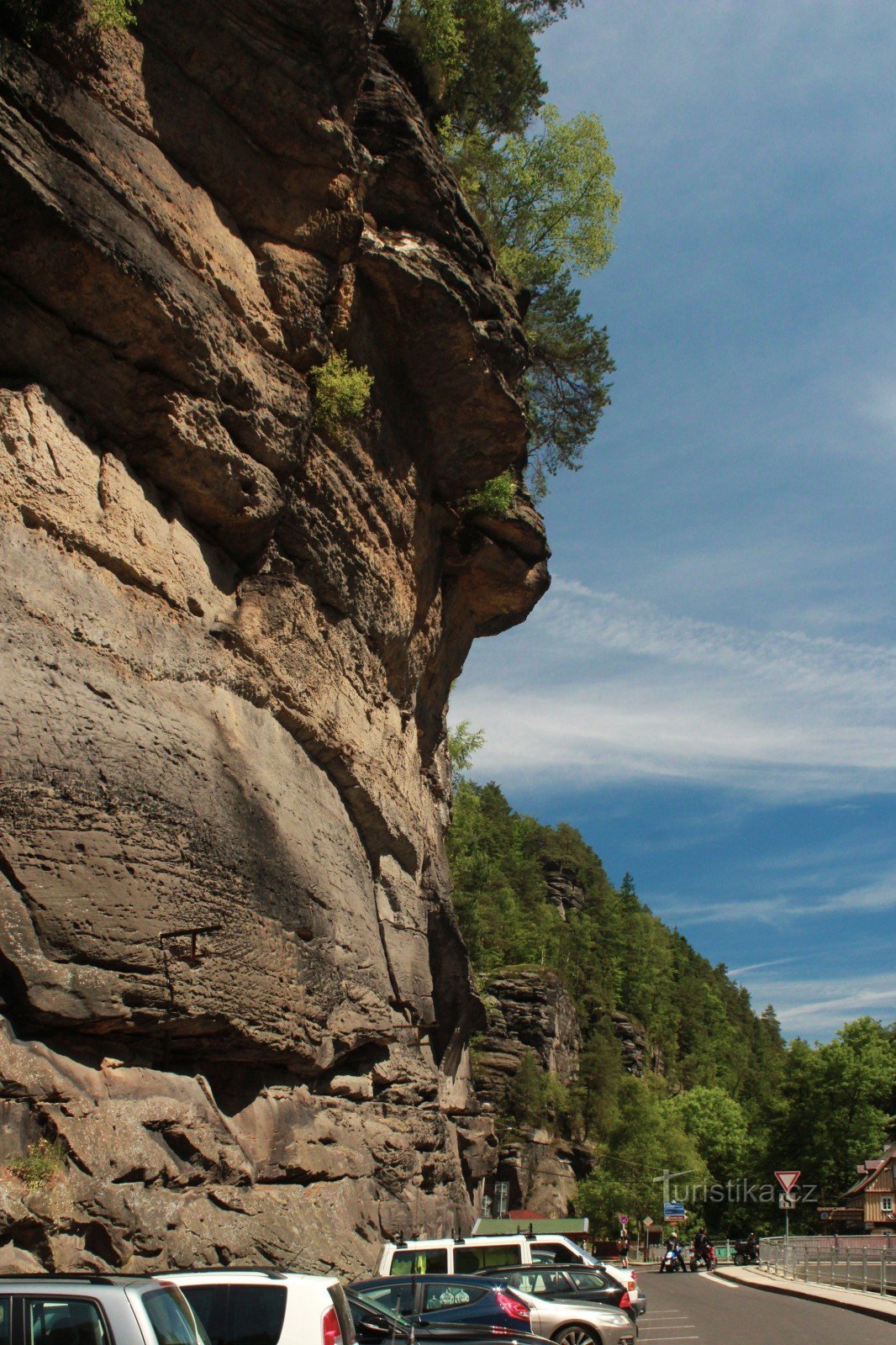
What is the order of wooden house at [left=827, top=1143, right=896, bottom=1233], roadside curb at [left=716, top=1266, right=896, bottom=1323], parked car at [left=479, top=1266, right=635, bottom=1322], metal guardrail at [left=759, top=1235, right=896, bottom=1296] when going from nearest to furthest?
parked car at [left=479, top=1266, right=635, bottom=1322], roadside curb at [left=716, top=1266, right=896, bottom=1323], metal guardrail at [left=759, top=1235, right=896, bottom=1296], wooden house at [left=827, top=1143, right=896, bottom=1233]

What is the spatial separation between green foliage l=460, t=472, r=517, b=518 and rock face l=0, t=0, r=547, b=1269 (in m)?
3.12

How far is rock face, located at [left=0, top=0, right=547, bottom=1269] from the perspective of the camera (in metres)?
10.3

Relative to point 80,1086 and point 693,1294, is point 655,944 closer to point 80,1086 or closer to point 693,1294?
point 693,1294

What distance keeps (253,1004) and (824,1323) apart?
39.3 ft

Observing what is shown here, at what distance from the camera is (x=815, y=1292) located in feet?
75.4

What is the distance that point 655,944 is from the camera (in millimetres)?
130750

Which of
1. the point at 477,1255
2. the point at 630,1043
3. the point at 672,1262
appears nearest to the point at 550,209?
the point at 477,1255

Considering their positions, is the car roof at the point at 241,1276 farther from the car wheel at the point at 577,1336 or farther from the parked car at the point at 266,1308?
the car wheel at the point at 577,1336

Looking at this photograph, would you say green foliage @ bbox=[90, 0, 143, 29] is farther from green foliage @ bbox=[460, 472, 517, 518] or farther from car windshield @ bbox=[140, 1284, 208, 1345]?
car windshield @ bbox=[140, 1284, 208, 1345]

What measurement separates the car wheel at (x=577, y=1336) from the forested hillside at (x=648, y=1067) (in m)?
30.2

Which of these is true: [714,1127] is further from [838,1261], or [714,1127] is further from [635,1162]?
[838,1261]

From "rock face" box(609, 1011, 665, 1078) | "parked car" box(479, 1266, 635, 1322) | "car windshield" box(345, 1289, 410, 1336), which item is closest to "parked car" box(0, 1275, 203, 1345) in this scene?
"car windshield" box(345, 1289, 410, 1336)

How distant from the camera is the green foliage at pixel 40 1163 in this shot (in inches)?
347

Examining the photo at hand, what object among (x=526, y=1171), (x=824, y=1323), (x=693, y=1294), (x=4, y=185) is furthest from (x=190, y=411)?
(x=526, y=1171)
